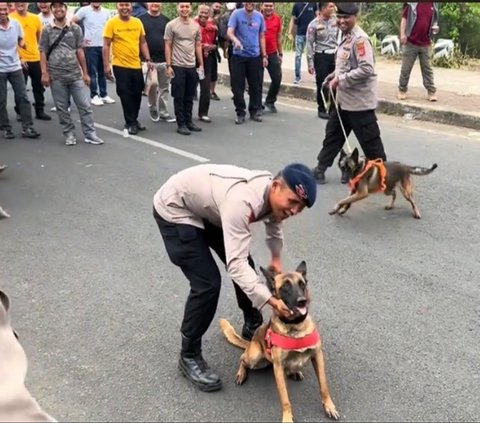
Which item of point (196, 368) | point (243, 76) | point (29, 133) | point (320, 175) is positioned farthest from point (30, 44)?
point (196, 368)

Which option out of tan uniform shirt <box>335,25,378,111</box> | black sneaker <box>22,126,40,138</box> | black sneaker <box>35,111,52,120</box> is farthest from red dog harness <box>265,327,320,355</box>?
black sneaker <box>35,111,52,120</box>

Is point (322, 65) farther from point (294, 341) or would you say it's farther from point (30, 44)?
point (294, 341)

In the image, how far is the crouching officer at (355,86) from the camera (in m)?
6.01

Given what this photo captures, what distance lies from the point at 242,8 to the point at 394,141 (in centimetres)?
316

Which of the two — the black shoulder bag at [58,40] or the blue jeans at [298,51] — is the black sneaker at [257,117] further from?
the black shoulder bag at [58,40]

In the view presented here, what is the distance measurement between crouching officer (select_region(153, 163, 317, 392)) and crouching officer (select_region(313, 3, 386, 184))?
313 cm

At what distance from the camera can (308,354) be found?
3100 millimetres

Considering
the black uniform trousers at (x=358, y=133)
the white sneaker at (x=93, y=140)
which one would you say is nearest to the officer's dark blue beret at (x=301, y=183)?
the black uniform trousers at (x=358, y=133)

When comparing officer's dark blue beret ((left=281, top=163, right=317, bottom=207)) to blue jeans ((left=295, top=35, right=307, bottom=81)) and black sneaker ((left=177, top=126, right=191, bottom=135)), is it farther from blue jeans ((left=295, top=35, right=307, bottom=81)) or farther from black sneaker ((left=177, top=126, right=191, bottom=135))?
blue jeans ((left=295, top=35, right=307, bottom=81))

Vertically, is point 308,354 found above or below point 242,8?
below

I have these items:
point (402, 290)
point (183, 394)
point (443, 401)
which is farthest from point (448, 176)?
point (183, 394)

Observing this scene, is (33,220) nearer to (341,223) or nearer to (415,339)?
(341,223)

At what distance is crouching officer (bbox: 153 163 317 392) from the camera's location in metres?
2.91

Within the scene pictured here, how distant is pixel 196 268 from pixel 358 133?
364 cm
